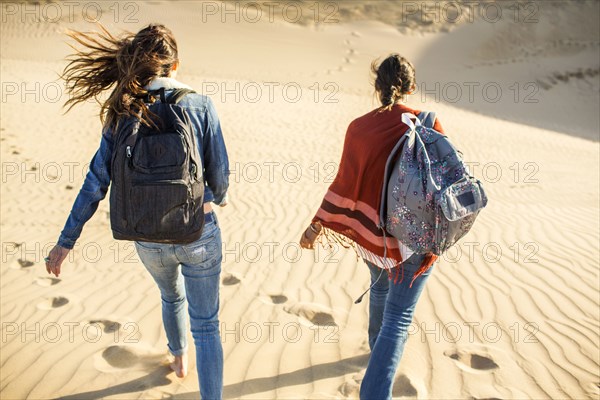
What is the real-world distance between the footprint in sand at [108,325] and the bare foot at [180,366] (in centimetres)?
83

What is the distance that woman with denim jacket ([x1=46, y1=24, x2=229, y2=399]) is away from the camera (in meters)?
2.26

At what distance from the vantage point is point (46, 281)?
15.2 feet

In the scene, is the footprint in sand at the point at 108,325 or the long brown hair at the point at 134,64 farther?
the footprint in sand at the point at 108,325

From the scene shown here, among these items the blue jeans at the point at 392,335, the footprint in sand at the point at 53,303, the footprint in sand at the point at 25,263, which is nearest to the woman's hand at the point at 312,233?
the blue jeans at the point at 392,335

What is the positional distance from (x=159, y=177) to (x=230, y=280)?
2.62 metres

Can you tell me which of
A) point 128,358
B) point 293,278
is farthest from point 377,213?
point 293,278

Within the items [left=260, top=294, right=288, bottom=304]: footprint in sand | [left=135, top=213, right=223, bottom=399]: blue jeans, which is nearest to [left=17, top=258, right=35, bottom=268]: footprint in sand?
[left=260, top=294, right=288, bottom=304]: footprint in sand

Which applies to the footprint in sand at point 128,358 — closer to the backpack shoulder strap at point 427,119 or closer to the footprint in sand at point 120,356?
the footprint in sand at point 120,356

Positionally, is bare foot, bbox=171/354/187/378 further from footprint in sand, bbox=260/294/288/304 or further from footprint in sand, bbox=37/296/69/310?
footprint in sand, bbox=37/296/69/310

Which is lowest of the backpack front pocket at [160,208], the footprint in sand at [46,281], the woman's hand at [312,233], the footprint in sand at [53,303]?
the footprint in sand at [53,303]

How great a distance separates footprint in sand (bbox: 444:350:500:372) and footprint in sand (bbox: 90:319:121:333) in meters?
2.25

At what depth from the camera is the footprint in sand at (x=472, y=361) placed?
3.45 meters

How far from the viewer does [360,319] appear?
3.98m

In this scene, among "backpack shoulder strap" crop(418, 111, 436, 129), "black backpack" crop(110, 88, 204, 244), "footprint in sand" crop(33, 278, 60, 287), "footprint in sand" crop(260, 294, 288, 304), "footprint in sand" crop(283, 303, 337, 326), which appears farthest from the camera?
"footprint in sand" crop(33, 278, 60, 287)
